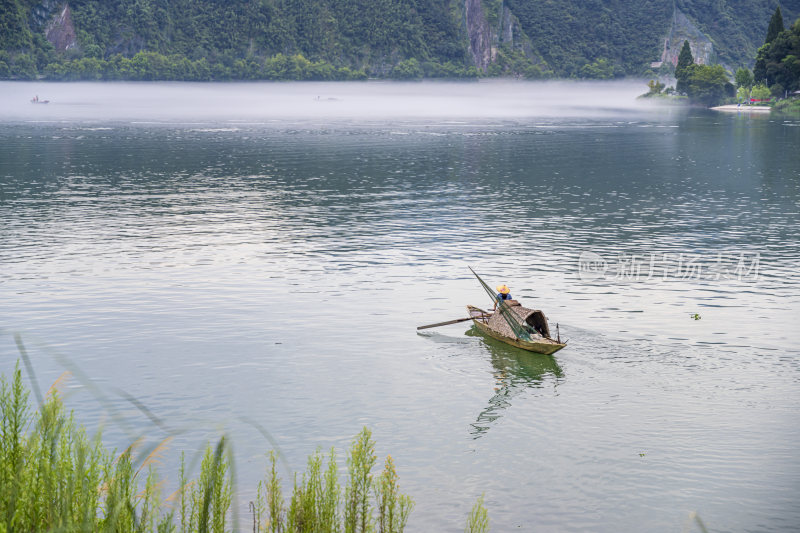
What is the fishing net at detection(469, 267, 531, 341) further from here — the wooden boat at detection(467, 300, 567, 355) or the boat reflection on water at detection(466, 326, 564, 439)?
the boat reflection on water at detection(466, 326, 564, 439)

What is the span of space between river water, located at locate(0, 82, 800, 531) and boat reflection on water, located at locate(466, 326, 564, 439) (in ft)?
0.48

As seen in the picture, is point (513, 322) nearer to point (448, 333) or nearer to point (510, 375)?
point (510, 375)

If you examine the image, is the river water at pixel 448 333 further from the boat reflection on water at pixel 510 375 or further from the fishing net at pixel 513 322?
the fishing net at pixel 513 322

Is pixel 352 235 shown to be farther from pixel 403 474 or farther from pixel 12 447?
pixel 12 447

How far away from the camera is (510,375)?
3762cm

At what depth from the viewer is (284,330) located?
145 feet

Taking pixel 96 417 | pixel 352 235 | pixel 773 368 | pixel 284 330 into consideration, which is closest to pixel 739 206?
pixel 352 235

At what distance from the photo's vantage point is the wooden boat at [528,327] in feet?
125

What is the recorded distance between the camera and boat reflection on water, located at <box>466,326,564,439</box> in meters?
33.2

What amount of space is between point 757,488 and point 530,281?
2715 centimetres

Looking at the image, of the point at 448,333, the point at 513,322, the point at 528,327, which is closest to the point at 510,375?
the point at 528,327

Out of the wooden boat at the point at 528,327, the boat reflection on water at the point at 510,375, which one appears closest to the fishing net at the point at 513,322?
the wooden boat at the point at 528,327

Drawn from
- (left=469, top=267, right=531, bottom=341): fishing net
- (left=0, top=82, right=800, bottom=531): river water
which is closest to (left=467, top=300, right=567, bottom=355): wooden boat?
(left=469, top=267, right=531, bottom=341): fishing net

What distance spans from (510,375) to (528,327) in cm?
258
